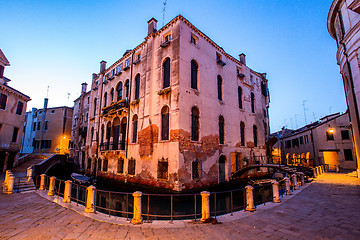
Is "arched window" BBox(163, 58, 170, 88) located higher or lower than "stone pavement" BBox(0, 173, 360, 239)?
higher

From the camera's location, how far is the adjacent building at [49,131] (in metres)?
31.1

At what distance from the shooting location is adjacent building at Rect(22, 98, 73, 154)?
31094 mm

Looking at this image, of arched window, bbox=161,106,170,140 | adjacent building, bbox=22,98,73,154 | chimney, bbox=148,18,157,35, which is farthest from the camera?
adjacent building, bbox=22,98,73,154

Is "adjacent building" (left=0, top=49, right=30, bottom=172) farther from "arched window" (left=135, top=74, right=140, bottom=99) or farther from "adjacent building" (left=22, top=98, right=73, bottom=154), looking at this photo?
"arched window" (left=135, top=74, right=140, bottom=99)

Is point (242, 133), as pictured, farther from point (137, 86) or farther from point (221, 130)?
point (137, 86)

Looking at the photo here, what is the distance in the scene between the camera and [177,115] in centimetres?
1220

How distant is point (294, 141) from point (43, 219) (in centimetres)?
3746

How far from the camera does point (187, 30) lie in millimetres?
14016

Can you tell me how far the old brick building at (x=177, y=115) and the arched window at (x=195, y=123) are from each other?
78 millimetres

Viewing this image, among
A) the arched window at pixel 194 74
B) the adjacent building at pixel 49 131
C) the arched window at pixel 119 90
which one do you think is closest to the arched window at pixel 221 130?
the arched window at pixel 194 74

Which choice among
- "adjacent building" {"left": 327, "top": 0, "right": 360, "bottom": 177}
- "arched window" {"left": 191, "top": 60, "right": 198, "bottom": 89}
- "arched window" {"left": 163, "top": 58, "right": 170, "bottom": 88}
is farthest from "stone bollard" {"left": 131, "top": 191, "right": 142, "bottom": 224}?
"adjacent building" {"left": 327, "top": 0, "right": 360, "bottom": 177}

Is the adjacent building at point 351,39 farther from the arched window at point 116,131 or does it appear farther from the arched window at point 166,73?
the arched window at point 116,131

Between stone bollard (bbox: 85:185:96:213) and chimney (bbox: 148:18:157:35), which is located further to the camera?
chimney (bbox: 148:18:157:35)

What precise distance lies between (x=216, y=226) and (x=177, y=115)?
26.0 feet
